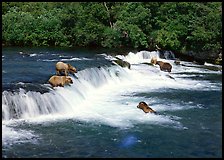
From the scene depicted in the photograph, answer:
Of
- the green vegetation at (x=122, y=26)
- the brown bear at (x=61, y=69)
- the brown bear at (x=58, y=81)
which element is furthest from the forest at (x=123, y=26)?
the brown bear at (x=58, y=81)

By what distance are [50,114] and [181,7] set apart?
66.7 ft

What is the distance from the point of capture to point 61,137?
1395 centimetres

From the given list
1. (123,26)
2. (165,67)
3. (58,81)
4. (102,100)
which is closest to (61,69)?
(58,81)

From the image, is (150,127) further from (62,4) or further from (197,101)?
(62,4)

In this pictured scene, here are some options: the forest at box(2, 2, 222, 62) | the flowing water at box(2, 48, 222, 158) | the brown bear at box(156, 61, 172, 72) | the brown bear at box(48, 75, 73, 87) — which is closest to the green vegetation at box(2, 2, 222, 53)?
the forest at box(2, 2, 222, 62)

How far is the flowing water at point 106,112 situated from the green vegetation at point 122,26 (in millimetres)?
6788

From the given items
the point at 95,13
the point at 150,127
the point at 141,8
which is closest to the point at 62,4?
the point at 95,13

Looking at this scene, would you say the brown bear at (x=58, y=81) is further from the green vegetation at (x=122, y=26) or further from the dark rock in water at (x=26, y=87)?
the green vegetation at (x=122, y=26)

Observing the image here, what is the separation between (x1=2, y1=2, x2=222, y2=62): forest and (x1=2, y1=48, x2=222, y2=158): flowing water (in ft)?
21.7

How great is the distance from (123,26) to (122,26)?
81 millimetres

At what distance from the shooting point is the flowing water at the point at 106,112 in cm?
1319

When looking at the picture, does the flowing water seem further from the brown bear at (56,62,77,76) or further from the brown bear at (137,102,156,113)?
the brown bear at (56,62,77,76)

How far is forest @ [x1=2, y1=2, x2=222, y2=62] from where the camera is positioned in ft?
Result: 108

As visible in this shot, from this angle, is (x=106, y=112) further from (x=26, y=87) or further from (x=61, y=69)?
(x=61, y=69)
